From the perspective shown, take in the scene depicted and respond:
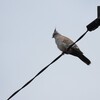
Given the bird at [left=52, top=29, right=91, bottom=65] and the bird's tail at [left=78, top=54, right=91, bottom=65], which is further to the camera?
the bird at [left=52, top=29, right=91, bottom=65]

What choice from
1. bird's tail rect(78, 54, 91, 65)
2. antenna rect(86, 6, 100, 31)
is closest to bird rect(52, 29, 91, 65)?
bird's tail rect(78, 54, 91, 65)

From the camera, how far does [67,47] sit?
10016 mm

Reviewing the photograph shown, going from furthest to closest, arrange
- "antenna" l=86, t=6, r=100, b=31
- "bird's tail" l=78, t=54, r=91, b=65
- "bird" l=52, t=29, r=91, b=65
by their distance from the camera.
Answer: "bird" l=52, t=29, r=91, b=65 < "bird's tail" l=78, t=54, r=91, b=65 < "antenna" l=86, t=6, r=100, b=31

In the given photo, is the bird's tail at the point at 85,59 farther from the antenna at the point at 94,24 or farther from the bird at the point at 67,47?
the antenna at the point at 94,24

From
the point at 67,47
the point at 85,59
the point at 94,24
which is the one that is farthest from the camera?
the point at 67,47

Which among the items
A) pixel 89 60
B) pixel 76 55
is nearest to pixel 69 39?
pixel 76 55

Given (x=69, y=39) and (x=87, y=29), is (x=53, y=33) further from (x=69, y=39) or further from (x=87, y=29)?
(x=87, y=29)

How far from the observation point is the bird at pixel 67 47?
9.30 metres

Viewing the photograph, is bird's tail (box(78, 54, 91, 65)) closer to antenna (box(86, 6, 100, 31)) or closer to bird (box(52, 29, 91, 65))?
bird (box(52, 29, 91, 65))

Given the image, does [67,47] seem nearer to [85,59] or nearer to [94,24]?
[85,59]

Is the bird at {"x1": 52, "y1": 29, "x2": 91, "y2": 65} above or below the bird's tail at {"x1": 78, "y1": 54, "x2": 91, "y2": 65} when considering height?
above

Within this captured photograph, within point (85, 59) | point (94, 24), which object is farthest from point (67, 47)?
point (94, 24)

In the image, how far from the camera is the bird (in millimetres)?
9303

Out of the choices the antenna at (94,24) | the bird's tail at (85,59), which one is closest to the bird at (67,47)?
the bird's tail at (85,59)
